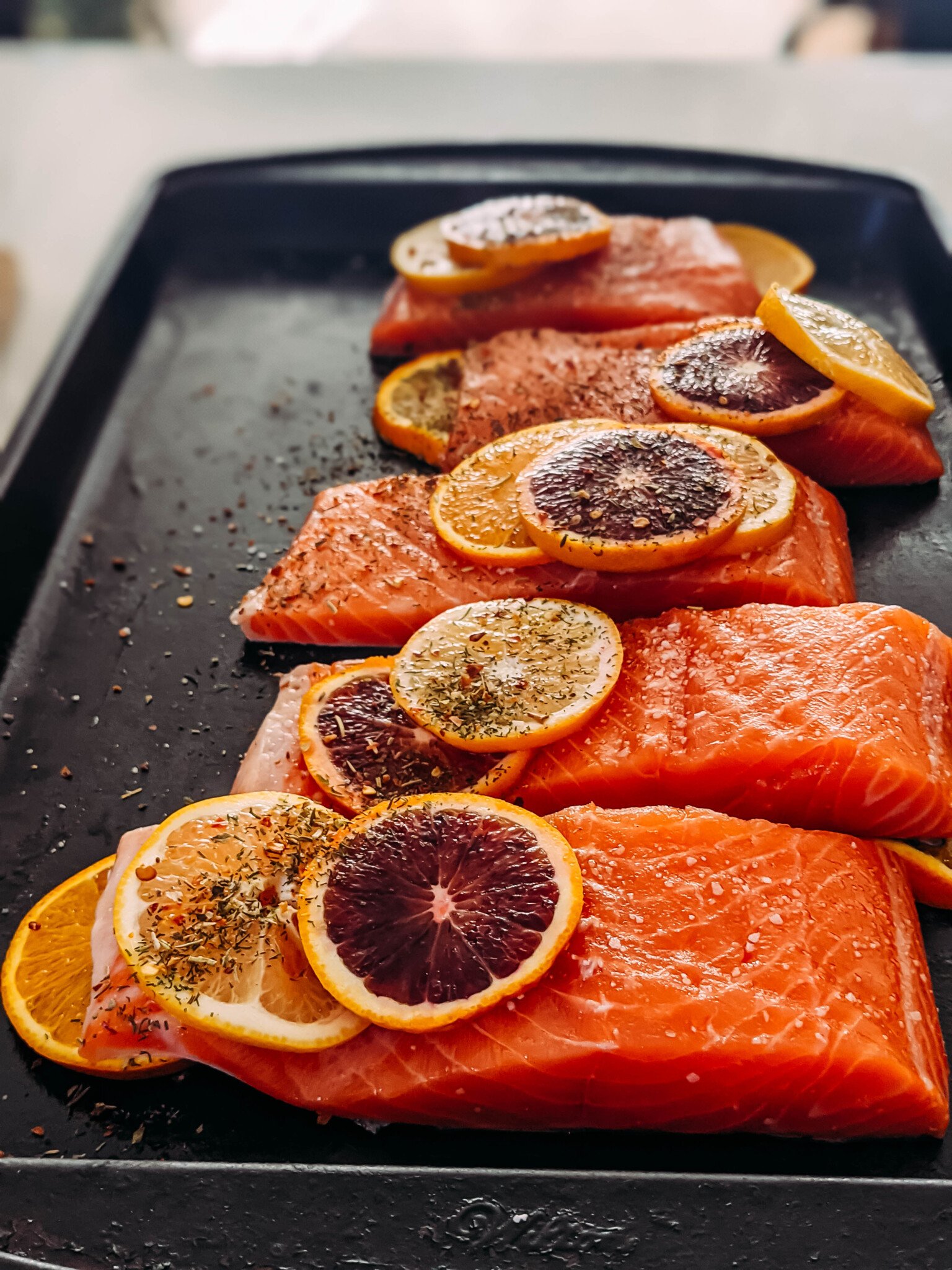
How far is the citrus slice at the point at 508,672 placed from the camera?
2977 millimetres

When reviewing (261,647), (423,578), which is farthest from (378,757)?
(261,647)

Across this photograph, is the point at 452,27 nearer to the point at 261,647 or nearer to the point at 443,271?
A: the point at 443,271

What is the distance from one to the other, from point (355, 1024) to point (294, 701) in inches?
47.6

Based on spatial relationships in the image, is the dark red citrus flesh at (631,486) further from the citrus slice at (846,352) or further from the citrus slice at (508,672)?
the citrus slice at (846,352)

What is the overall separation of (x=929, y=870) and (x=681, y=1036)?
0.98 metres

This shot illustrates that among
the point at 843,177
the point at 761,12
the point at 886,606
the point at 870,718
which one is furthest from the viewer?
the point at 761,12

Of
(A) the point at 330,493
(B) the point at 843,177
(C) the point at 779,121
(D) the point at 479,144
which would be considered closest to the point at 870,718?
(A) the point at 330,493

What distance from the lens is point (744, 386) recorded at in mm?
3988

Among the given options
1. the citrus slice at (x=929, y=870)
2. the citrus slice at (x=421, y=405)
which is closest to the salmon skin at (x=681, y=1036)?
the citrus slice at (x=929, y=870)

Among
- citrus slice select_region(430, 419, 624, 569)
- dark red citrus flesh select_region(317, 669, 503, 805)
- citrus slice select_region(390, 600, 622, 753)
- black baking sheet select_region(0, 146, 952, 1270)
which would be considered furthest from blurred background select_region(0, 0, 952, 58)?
dark red citrus flesh select_region(317, 669, 503, 805)

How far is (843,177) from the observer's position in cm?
549

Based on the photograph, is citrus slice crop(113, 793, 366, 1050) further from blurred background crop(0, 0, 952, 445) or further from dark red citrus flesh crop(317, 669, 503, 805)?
blurred background crop(0, 0, 952, 445)

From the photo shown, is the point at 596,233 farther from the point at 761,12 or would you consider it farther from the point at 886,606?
the point at 761,12

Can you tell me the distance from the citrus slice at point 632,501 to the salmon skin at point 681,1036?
106 cm
